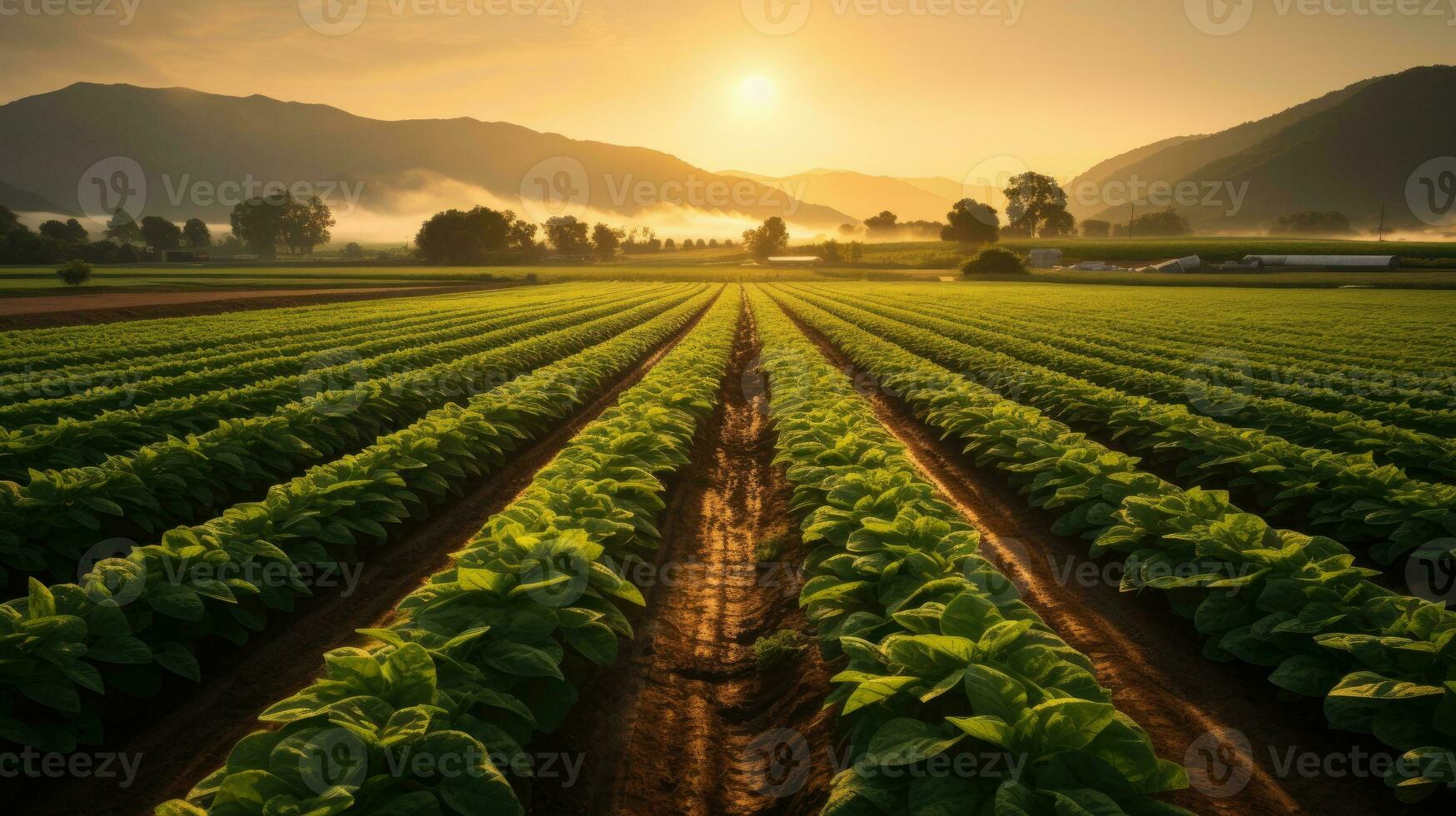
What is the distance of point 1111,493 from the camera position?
713 centimetres

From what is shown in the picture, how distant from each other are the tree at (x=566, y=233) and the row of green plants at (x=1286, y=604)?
6634 inches

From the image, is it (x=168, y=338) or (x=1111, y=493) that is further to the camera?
(x=168, y=338)

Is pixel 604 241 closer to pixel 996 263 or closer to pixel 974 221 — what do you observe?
pixel 974 221

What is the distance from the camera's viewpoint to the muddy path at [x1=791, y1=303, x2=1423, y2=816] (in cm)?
417

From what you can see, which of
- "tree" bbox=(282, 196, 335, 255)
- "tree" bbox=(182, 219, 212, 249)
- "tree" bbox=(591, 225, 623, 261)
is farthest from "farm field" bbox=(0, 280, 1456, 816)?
"tree" bbox=(182, 219, 212, 249)

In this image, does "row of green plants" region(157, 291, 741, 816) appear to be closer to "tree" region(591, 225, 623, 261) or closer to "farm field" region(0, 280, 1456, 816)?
"farm field" region(0, 280, 1456, 816)

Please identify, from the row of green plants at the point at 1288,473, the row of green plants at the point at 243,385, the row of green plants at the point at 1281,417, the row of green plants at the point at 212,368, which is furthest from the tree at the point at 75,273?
the row of green plants at the point at 1288,473

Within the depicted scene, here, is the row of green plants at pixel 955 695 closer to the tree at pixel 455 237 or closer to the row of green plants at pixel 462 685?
the row of green plants at pixel 462 685

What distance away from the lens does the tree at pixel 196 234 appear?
163 meters

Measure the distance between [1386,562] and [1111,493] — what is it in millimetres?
2582

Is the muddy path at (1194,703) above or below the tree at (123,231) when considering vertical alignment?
below

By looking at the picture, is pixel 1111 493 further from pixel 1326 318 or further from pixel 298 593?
pixel 1326 318

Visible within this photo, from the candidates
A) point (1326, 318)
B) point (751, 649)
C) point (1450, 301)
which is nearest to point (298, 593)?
point (751, 649)

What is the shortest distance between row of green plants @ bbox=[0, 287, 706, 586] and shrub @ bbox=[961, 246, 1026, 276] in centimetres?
9186
